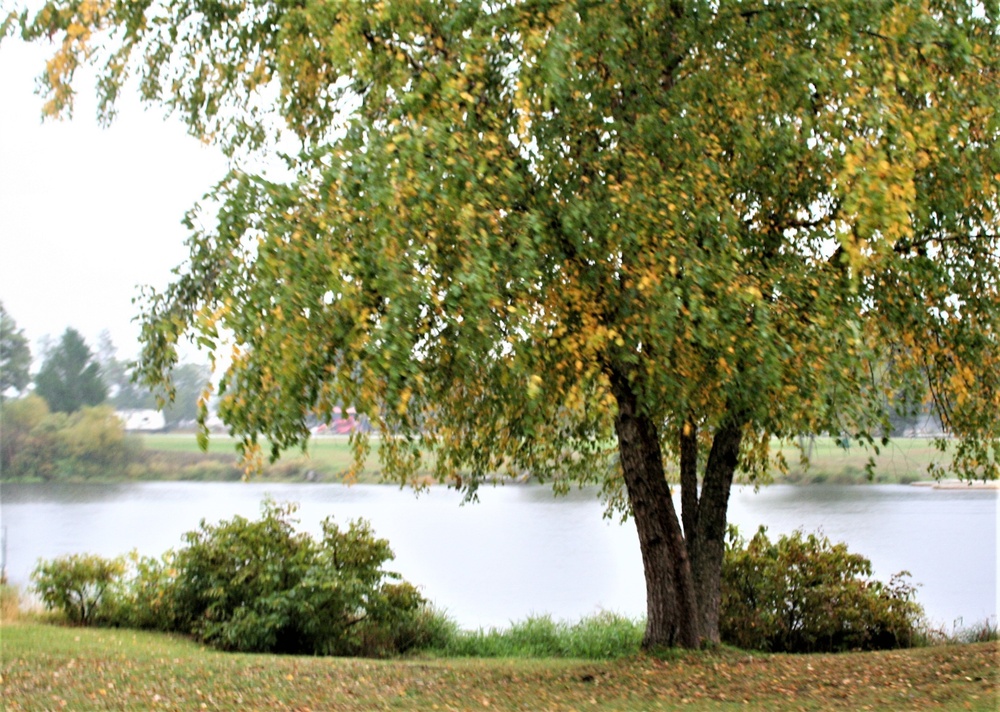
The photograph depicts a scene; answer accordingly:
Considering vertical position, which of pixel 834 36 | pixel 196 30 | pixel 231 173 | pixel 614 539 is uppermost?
pixel 196 30

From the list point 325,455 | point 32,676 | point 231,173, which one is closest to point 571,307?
point 231,173

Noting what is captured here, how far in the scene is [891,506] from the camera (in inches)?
782

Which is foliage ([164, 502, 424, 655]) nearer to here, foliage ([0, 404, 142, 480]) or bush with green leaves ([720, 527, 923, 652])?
bush with green leaves ([720, 527, 923, 652])

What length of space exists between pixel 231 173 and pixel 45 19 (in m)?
2.05

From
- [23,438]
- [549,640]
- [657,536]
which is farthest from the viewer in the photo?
[23,438]

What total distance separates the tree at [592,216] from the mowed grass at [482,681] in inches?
67.5

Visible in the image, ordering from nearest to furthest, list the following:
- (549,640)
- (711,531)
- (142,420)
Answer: (711,531) → (549,640) → (142,420)

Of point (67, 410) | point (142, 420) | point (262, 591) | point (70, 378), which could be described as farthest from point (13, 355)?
point (262, 591)

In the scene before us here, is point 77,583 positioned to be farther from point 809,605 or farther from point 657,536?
point 809,605

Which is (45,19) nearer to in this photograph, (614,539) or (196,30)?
(196,30)

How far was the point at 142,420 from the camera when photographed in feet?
67.4

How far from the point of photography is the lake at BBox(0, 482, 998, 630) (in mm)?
14156

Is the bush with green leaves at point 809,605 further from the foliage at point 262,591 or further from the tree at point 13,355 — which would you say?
the tree at point 13,355

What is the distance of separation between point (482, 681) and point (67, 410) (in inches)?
586
